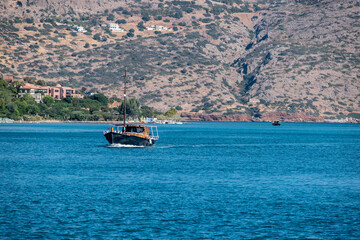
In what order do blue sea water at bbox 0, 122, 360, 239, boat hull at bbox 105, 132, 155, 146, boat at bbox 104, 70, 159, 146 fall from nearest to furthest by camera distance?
1. blue sea water at bbox 0, 122, 360, 239
2. boat at bbox 104, 70, 159, 146
3. boat hull at bbox 105, 132, 155, 146

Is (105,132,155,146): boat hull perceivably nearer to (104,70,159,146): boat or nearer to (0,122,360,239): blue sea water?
(104,70,159,146): boat

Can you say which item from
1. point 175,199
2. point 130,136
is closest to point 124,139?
point 130,136

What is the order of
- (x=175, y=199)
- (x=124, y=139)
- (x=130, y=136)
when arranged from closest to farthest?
(x=175, y=199) → (x=130, y=136) → (x=124, y=139)

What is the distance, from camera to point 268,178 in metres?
58.3

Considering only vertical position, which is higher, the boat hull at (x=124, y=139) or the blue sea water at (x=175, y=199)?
the boat hull at (x=124, y=139)

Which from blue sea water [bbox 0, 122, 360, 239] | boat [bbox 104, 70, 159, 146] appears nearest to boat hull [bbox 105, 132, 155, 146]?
boat [bbox 104, 70, 159, 146]

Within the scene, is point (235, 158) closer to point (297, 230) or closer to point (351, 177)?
point (351, 177)

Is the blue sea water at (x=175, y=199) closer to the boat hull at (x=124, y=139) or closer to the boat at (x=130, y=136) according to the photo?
the boat at (x=130, y=136)

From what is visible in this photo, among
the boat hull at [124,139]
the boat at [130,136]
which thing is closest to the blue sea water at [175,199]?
the boat at [130,136]

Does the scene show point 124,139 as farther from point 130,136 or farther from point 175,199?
point 175,199

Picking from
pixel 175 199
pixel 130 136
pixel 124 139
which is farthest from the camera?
pixel 124 139

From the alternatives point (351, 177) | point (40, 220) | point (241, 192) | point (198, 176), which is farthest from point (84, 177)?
point (351, 177)

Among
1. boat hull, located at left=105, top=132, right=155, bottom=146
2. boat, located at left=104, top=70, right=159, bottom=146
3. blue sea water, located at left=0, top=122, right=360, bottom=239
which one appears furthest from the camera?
boat hull, located at left=105, top=132, right=155, bottom=146

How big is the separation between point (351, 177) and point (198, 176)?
15.5m
